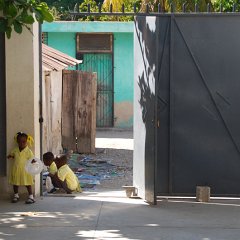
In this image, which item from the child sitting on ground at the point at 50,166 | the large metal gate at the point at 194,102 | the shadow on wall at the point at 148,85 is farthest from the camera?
the child sitting on ground at the point at 50,166

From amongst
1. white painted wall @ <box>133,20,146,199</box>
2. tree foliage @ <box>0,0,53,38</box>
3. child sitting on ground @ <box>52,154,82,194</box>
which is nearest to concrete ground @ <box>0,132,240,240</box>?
white painted wall @ <box>133,20,146,199</box>

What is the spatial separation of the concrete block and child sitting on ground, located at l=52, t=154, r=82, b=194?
7.61 ft

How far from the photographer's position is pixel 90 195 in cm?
884

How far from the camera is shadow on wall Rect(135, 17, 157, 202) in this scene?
7.72 meters

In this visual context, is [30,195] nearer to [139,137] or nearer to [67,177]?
[139,137]

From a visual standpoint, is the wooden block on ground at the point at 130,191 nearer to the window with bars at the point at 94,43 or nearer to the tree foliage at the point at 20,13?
the tree foliage at the point at 20,13

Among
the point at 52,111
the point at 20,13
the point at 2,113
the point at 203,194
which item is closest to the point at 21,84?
the point at 2,113

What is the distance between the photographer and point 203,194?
318 inches

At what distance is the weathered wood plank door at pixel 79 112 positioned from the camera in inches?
586

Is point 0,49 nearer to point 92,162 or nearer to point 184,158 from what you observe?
point 184,158

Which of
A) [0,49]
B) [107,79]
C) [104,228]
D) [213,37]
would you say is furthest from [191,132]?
[107,79]

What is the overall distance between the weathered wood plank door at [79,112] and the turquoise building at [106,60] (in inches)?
228

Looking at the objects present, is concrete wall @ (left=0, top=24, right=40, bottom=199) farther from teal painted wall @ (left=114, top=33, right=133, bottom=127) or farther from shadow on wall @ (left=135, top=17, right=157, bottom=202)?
teal painted wall @ (left=114, top=33, right=133, bottom=127)

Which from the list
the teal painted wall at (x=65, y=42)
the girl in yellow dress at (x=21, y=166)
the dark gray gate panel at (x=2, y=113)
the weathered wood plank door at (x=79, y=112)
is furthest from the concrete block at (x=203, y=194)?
the teal painted wall at (x=65, y=42)
